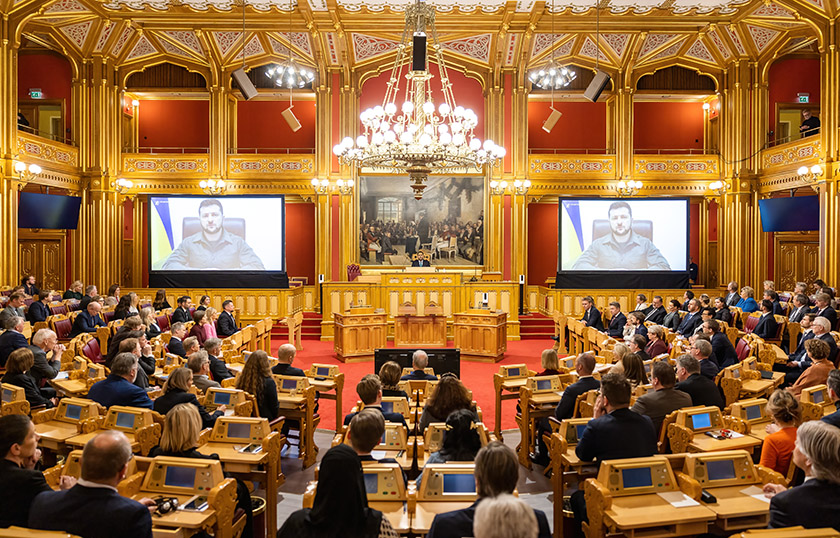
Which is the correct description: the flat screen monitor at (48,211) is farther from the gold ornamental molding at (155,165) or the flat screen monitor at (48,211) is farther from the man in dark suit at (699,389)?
the man in dark suit at (699,389)

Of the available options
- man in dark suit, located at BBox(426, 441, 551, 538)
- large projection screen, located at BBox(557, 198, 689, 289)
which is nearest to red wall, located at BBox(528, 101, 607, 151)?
large projection screen, located at BBox(557, 198, 689, 289)

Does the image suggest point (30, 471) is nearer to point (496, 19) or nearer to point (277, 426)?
point (277, 426)

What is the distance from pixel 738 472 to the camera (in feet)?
11.5

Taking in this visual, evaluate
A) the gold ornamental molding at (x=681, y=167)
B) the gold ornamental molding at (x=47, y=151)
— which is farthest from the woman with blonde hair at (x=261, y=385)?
the gold ornamental molding at (x=681, y=167)

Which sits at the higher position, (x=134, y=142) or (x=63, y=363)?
(x=134, y=142)

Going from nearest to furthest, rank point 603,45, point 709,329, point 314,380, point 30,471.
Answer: point 30,471
point 314,380
point 709,329
point 603,45

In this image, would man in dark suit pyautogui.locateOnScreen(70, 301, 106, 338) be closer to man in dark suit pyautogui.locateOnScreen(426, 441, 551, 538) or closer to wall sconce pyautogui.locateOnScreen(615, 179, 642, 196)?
man in dark suit pyautogui.locateOnScreen(426, 441, 551, 538)

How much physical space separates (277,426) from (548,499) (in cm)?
242

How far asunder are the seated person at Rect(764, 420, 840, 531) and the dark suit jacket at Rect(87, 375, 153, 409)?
14.7 feet

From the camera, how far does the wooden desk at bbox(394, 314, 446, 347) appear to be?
1183 cm

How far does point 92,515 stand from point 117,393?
8.51 feet

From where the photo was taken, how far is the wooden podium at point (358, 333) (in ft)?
37.2

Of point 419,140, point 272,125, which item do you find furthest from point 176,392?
point 272,125

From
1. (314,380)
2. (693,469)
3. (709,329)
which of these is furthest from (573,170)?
(693,469)
